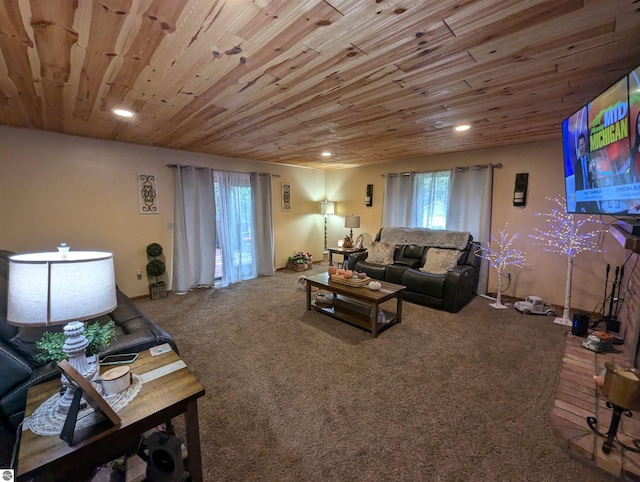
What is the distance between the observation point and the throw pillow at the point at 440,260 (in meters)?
4.00

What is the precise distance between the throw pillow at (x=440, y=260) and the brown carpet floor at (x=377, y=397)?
75 cm

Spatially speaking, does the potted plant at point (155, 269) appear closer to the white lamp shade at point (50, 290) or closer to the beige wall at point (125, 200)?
the beige wall at point (125, 200)

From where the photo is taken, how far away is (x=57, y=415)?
108 centimetres

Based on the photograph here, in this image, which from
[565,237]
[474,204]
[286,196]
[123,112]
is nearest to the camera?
[123,112]

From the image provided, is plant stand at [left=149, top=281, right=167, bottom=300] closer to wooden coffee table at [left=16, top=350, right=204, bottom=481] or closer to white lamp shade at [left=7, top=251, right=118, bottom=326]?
wooden coffee table at [left=16, top=350, right=204, bottom=481]

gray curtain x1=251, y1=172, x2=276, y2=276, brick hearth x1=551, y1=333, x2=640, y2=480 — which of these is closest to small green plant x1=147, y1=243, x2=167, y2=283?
gray curtain x1=251, y1=172, x2=276, y2=276

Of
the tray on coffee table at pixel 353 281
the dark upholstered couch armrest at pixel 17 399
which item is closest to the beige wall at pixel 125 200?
the tray on coffee table at pixel 353 281

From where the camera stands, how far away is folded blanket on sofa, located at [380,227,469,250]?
4.29 metres

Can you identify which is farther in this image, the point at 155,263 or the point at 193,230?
the point at 193,230

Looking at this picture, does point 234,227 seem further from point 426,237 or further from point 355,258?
point 426,237

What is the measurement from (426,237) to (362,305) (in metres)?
1.98

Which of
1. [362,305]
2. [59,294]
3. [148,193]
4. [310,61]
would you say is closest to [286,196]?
[148,193]

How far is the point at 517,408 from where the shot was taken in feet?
6.37

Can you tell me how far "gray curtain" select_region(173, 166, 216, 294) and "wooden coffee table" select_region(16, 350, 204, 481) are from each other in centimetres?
322
